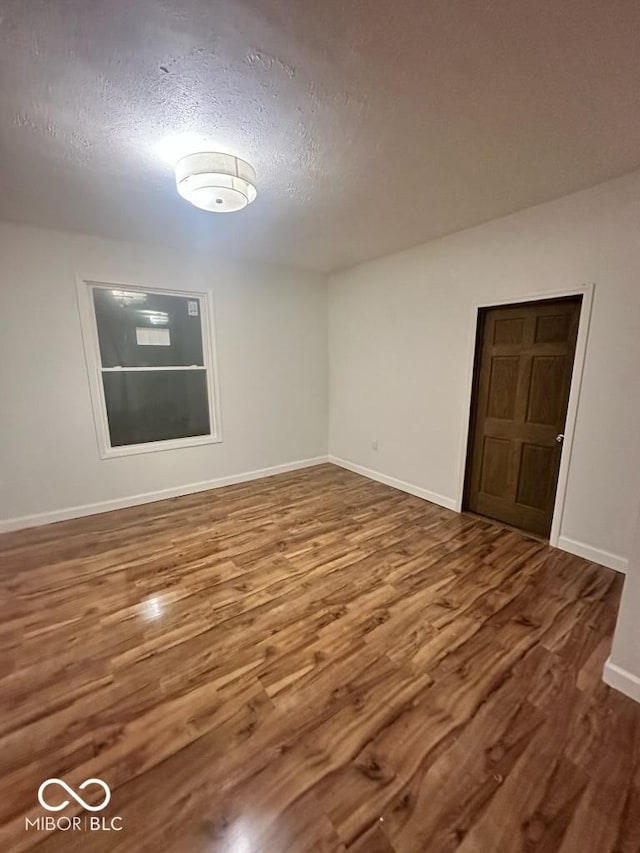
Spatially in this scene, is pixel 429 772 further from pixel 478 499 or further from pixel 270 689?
pixel 478 499

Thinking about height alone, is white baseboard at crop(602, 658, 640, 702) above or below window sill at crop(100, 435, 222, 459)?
below

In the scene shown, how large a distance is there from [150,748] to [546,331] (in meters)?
3.57

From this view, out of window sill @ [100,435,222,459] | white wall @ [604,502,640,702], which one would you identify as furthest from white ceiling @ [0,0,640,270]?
window sill @ [100,435,222,459]

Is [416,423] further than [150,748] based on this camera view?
Yes

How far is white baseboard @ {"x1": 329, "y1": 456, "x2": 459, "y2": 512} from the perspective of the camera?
362 centimetres

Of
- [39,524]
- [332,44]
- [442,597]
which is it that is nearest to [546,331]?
[442,597]

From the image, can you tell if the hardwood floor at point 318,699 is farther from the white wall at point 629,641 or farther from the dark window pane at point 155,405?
the dark window pane at point 155,405

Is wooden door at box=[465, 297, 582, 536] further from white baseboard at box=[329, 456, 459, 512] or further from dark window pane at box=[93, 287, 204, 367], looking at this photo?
dark window pane at box=[93, 287, 204, 367]

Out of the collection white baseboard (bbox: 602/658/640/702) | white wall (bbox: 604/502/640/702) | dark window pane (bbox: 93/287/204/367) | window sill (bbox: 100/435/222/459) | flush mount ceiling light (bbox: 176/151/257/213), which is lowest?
white baseboard (bbox: 602/658/640/702)

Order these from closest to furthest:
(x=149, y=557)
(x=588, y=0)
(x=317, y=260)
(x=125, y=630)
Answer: (x=588, y=0) < (x=125, y=630) < (x=149, y=557) < (x=317, y=260)

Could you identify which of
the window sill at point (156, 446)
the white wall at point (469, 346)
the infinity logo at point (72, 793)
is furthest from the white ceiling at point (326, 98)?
the infinity logo at point (72, 793)

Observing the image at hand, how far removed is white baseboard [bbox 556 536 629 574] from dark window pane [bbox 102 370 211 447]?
372 cm

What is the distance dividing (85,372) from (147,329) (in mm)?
752

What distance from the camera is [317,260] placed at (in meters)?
4.12
